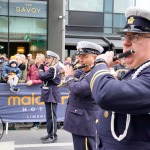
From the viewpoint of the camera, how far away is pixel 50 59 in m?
6.93

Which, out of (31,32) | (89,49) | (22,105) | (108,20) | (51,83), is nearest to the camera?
(89,49)

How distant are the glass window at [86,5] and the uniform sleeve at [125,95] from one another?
69.5ft

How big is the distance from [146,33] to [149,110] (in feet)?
1.40

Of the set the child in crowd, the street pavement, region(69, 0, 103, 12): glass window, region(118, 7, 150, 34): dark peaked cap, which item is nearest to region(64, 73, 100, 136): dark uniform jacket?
region(118, 7, 150, 34): dark peaked cap

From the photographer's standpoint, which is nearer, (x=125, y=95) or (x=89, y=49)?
(x=125, y=95)

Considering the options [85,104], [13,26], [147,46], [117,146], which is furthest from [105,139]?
[13,26]

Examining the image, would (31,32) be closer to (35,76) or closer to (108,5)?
(108,5)

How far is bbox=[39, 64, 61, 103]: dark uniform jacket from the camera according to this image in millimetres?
6621

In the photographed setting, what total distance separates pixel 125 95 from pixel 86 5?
70.5ft

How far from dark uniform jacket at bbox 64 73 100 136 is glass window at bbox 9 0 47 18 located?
44.3 feet

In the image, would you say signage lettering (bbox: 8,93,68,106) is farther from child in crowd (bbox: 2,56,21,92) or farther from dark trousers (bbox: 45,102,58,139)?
dark trousers (bbox: 45,102,58,139)

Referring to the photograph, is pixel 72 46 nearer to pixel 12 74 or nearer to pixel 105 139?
pixel 12 74

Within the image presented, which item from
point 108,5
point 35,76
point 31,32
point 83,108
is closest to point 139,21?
point 83,108

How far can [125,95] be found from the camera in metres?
1.75
